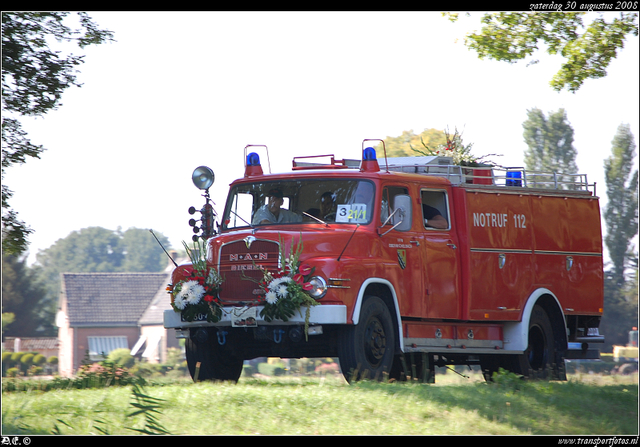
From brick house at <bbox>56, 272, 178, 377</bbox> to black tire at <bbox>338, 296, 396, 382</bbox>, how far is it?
6583cm

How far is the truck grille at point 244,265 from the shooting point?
10992 mm

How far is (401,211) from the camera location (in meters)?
11.8

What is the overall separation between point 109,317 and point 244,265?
74587 millimetres

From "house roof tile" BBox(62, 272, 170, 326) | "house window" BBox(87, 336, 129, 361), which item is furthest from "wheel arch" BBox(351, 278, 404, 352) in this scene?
"house roof tile" BBox(62, 272, 170, 326)

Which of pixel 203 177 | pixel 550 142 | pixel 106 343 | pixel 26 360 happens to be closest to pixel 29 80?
pixel 203 177

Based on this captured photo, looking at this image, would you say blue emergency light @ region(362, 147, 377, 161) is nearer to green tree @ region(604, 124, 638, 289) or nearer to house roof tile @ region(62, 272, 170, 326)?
green tree @ region(604, 124, 638, 289)

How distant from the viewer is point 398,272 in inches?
456

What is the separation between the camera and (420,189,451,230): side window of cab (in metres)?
12.5

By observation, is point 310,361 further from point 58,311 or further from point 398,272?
point 398,272

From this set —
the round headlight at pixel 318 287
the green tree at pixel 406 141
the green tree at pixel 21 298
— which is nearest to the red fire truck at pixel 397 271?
the round headlight at pixel 318 287

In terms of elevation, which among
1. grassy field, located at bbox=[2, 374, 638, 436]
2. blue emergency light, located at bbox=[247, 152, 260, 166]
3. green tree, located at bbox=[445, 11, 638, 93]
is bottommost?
grassy field, located at bbox=[2, 374, 638, 436]

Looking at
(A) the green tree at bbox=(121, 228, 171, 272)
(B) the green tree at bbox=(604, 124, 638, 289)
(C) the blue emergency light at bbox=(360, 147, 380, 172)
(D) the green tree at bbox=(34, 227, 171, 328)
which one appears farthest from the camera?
(D) the green tree at bbox=(34, 227, 171, 328)
